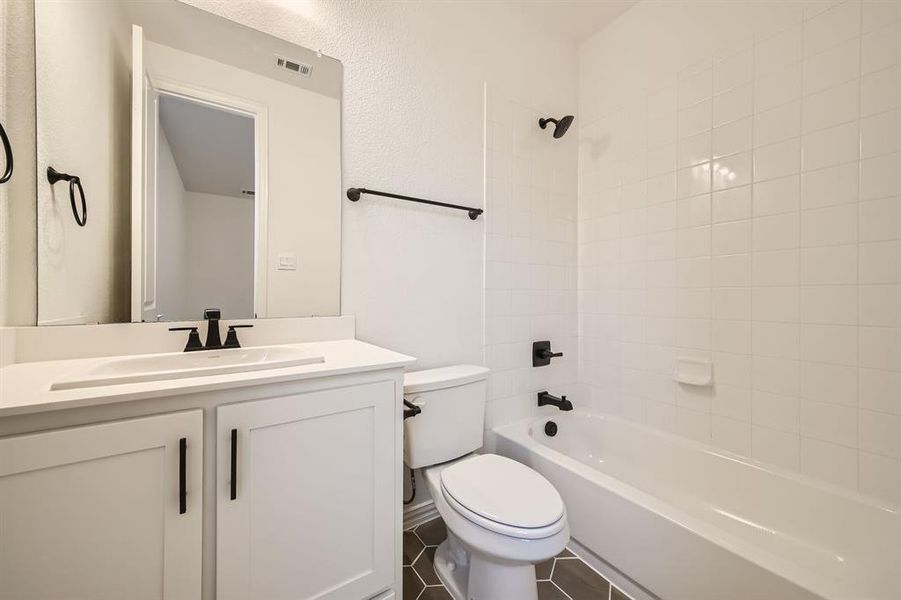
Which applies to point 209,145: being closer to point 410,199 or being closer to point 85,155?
point 85,155

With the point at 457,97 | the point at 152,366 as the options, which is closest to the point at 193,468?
the point at 152,366

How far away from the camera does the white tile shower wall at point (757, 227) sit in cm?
118

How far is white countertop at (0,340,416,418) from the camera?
0.61 metres

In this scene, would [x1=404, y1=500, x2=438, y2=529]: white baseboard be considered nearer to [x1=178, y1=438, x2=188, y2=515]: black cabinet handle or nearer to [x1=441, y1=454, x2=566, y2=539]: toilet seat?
[x1=441, y1=454, x2=566, y2=539]: toilet seat

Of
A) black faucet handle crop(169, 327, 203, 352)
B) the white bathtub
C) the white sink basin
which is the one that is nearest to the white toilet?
the white bathtub

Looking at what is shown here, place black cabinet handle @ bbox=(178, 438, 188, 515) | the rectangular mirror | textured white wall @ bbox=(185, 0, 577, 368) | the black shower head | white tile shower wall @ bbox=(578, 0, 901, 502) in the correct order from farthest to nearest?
the black shower head, textured white wall @ bbox=(185, 0, 577, 368), white tile shower wall @ bbox=(578, 0, 901, 502), the rectangular mirror, black cabinet handle @ bbox=(178, 438, 188, 515)

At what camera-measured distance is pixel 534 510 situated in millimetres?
1037

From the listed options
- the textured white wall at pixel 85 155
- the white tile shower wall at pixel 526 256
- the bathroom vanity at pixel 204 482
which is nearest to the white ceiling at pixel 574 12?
the white tile shower wall at pixel 526 256

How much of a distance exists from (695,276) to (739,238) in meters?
0.23

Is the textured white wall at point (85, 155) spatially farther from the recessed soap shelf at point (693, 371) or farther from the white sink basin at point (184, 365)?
the recessed soap shelf at point (693, 371)

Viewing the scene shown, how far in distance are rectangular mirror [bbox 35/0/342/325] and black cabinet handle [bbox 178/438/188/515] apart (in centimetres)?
58

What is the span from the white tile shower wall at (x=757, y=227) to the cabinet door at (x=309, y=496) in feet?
4.86

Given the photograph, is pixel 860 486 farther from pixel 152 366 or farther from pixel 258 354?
pixel 152 366

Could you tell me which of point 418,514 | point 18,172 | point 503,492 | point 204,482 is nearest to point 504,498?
point 503,492
